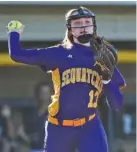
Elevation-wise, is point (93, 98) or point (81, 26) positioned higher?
point (81, 26)

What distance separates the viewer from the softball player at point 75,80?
191 inches

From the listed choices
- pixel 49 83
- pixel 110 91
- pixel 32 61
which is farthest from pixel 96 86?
pixel 49 83

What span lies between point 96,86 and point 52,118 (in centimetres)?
36

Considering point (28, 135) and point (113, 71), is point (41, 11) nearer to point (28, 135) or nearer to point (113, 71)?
point (28, 135)

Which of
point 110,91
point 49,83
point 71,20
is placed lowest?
point 49,83

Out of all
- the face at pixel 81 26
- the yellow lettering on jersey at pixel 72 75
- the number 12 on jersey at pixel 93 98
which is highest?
the face at pixel 81 26

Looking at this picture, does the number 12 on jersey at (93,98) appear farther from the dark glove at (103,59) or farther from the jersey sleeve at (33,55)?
the jersey sleeve at (33,55)

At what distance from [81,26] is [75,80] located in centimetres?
36

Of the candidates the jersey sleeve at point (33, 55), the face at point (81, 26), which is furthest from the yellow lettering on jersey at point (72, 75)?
the face at point (81, 26)

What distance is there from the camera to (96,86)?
491 cm

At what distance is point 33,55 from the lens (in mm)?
4852

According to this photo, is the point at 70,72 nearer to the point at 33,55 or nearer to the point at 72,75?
the point at 72,75

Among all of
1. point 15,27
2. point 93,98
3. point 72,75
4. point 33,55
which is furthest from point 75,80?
point 15,27

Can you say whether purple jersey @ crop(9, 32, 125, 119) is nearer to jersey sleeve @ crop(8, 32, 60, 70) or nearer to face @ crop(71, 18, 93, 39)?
jersey sleeve @ crop(8, 32, 60, 70)
